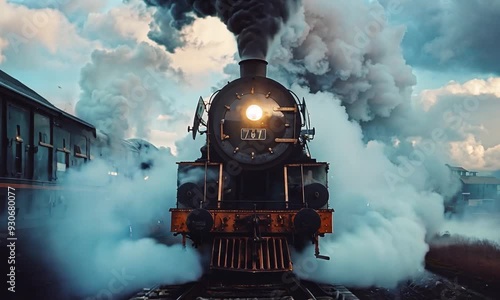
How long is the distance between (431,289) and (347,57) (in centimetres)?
1085

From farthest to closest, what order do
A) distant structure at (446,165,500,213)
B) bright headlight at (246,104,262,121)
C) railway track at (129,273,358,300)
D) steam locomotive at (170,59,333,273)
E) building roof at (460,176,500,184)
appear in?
building roof at (460,176,500,184) < distant structure at (446,165,500,213) < bright headlight at (246,104,262,121) < steam locomotive at (170,59,333,273) < railway track at (129,273,358,300)

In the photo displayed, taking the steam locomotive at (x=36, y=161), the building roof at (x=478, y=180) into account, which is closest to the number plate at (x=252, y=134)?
the steam locomotive at (x=36, y=161)

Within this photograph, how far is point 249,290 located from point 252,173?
1.93m

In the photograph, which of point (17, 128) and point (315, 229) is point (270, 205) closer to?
point (315, 229)

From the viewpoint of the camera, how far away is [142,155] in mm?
15914

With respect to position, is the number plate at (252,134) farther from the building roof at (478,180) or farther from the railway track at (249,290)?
the building roof at (478,180)

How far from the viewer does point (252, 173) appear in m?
7.86

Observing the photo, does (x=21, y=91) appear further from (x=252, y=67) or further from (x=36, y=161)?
(x=252, y=67)

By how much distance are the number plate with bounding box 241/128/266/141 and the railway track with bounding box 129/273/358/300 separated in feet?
6.91

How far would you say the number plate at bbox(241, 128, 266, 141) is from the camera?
24.8ft

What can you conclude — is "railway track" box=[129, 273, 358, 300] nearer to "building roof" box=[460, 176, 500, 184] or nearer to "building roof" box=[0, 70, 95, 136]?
"building roof" box=[0, 70, 95, 136]

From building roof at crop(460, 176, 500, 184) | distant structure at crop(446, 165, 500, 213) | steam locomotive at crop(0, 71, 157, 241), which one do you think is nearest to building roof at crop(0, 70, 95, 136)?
steam locomotive at crop(0, 71, 157, 241)

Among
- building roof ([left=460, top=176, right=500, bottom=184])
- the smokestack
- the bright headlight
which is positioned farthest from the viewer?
building roof ([left=460, top=176, right=500, bottom=184])

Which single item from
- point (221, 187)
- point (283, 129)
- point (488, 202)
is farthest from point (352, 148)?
point (488, 202)
